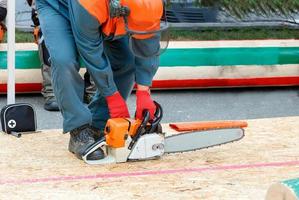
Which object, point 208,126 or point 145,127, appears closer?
point 145,127

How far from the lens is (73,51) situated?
→ 3.51 meters

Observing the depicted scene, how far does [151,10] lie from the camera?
125 inches

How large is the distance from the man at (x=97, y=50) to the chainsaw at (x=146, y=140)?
0.05 m

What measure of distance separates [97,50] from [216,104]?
2696mm

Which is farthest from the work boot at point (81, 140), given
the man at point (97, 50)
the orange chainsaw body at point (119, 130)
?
the orange chainsaw body at point (119, 130)

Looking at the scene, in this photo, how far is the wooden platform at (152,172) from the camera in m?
3.11

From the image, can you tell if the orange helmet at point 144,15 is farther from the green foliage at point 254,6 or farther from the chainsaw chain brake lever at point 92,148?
the green foliage at point 254,6

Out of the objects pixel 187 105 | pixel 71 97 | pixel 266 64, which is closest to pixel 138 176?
pixel 71 97

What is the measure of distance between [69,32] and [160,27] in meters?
0.53

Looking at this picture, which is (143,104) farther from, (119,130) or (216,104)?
(216,104)

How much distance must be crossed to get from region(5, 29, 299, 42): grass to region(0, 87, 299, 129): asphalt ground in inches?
22.4

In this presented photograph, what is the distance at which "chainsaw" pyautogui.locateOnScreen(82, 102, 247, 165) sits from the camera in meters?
3.44

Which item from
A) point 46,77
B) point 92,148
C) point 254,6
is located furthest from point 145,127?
point 254,6

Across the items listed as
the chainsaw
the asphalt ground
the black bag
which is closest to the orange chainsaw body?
the chainsaw
